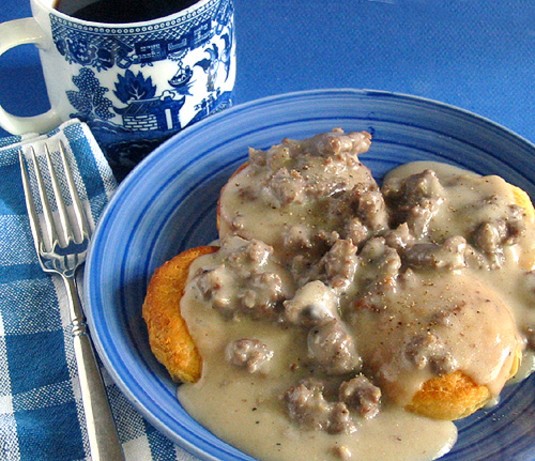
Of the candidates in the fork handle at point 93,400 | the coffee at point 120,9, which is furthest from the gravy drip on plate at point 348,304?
the coffee at point 120,9

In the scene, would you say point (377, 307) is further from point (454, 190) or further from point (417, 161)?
point (417, 161)

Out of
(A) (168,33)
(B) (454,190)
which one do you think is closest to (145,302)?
(A) (168,33)

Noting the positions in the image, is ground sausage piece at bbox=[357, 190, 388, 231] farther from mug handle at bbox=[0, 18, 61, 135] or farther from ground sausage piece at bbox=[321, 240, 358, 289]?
mug handle at bbox=[0, 18, 61, 135]

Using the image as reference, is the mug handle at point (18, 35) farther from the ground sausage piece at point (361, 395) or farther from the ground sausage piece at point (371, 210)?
the ground sausage piece at point (361, 395)

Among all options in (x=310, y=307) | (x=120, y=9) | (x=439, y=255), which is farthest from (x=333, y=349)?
(x=120, y=9)

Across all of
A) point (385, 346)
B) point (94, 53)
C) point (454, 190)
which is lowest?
point (385, 346)

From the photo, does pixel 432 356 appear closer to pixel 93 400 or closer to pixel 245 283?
pixel 245 283
